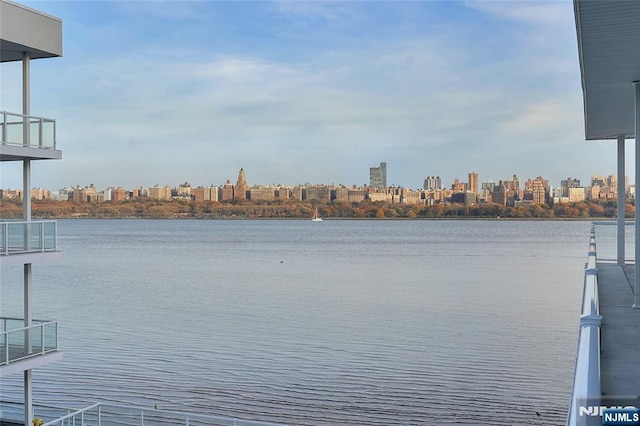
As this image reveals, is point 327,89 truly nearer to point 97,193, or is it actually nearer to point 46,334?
point 97,193

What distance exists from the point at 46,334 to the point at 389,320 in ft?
94.1

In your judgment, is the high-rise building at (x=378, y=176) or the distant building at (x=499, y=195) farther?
the high-rise building at (x=378, y=176)

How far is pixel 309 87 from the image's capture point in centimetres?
10031

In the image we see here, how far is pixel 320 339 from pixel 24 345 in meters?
22.7

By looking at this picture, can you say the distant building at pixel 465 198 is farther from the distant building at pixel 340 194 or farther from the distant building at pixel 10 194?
the distant building at pixel 10 194

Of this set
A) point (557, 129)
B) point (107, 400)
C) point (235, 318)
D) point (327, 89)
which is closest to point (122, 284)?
point (235, 318)

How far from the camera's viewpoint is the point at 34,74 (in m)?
92.3

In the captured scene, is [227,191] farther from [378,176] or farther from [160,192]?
[378,176]

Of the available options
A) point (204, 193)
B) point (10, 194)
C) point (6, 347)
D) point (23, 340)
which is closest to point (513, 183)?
point (204, 193)

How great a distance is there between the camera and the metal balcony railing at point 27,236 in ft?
40.5

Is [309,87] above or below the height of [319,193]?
above

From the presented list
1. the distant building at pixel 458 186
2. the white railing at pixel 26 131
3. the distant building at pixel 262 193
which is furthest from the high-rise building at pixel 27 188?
the distant building at pixel 262 193

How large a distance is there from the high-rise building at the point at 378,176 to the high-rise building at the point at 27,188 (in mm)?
108237

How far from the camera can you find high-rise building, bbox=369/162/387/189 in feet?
399
